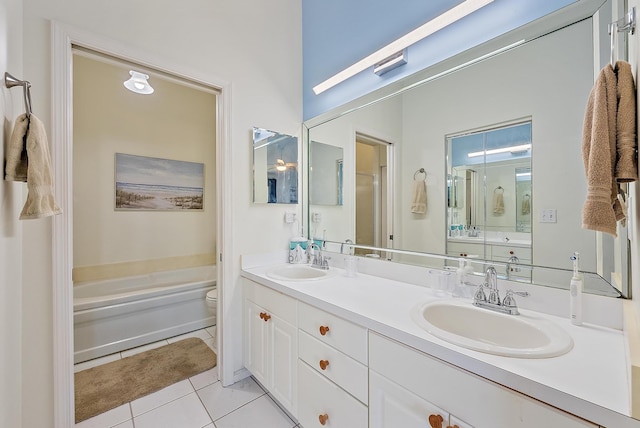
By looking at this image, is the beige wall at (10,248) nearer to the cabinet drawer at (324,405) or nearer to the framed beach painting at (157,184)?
the cabinet drawer at (324,405)

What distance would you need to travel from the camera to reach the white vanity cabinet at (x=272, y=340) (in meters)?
1.44

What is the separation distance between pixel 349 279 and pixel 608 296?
113cm

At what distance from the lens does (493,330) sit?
1065mm

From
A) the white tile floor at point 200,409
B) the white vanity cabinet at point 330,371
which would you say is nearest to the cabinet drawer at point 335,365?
the white vanity cabinet at point 330,371

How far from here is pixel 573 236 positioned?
1.05m

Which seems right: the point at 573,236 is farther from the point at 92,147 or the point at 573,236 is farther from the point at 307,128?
the point at 92,147

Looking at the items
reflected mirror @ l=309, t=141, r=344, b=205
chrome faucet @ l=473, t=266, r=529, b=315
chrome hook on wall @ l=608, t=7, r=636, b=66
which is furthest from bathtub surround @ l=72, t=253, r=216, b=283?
chrome hook on wall @ l=608, t=7, r=636, b=66

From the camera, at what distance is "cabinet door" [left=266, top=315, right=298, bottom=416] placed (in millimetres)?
1425

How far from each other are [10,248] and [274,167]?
4.77 feet

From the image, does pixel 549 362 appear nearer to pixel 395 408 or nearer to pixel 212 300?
pixel 395 408

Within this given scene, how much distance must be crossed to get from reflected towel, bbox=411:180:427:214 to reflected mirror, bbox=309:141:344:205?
649 mm

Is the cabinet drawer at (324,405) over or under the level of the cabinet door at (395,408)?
under

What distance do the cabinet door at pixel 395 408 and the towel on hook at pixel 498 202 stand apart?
92 cm

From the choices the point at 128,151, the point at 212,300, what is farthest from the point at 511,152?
the point at 128,151
